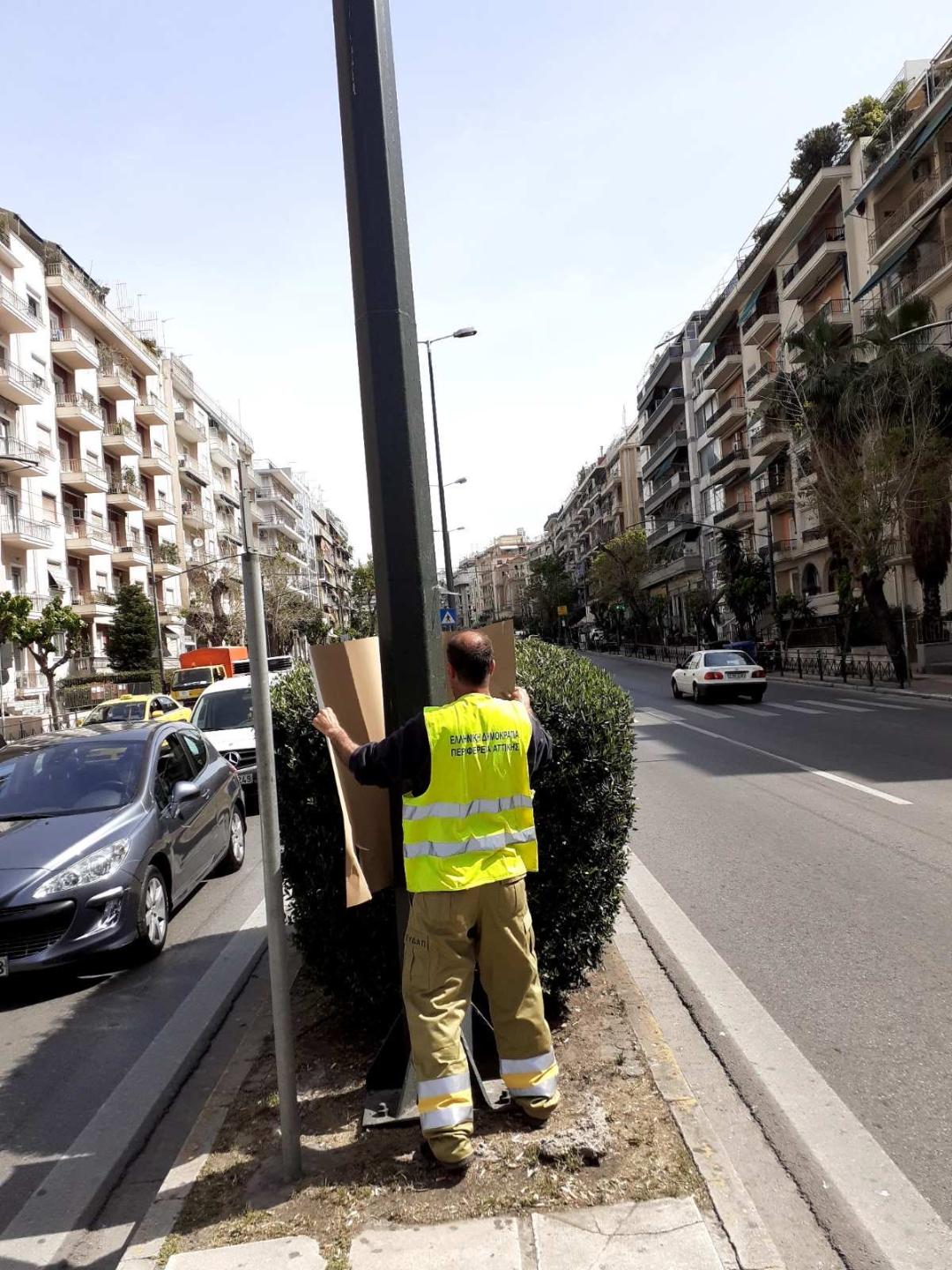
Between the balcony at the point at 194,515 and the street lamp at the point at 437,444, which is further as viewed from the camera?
the balcony at the point at 194,515

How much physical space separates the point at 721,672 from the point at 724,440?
134 feet

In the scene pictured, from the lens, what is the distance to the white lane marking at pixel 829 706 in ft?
72.9

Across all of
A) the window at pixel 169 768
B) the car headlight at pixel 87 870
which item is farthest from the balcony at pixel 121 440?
the car headlight at pixel 87 870

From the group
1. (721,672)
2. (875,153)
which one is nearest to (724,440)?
(875,153)

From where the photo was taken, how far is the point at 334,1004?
482cm

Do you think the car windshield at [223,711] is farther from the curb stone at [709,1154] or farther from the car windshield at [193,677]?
the car windshield at [193,677]

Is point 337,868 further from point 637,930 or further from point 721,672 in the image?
point 721,672

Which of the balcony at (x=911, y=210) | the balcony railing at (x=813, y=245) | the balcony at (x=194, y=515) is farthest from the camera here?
the balcony at (x=194, y=515)

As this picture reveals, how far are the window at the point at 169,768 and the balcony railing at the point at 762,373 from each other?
142 ft

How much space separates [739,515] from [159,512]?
1266 inches

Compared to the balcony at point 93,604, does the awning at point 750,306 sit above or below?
above

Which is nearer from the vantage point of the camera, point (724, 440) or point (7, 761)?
point (7, 761)

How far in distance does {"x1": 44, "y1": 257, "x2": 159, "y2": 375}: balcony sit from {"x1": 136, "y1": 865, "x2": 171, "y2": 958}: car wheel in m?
41.4

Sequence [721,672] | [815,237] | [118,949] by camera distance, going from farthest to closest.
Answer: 1. [815,237]
2. [721,672]
3. [118,949]
